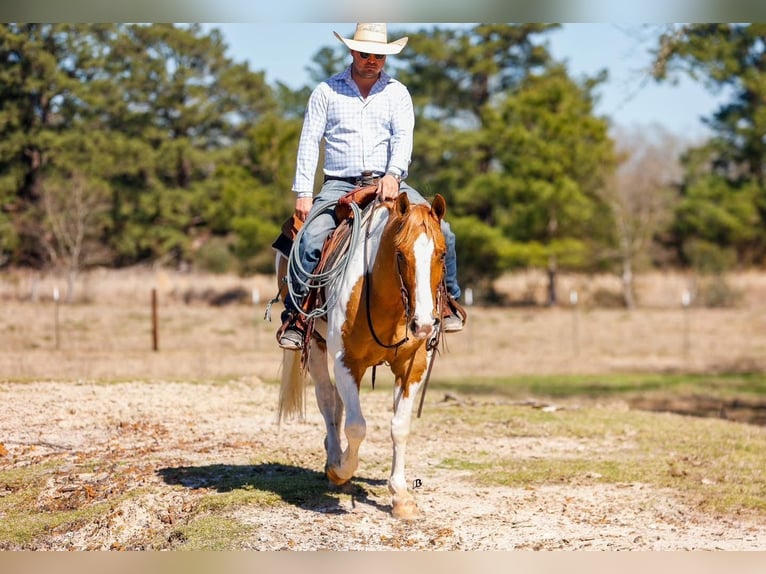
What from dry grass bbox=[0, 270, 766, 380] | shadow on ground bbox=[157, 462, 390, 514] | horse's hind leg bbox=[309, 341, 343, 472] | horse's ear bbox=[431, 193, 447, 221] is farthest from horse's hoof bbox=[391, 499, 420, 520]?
dry grass bbox=[0, 270, 766, 380]

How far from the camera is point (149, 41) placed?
29109 millimetres

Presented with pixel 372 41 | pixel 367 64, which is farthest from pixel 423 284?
pixel 372 41

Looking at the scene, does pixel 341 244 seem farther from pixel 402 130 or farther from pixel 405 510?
pixel 405 510

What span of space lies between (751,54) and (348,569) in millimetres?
26292

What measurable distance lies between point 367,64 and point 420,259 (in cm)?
173

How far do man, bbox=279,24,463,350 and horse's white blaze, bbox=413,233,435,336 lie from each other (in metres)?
1.05

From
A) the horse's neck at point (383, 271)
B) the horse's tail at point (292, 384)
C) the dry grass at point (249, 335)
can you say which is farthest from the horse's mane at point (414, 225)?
the dry grass at point (249, 335)

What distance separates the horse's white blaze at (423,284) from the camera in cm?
573

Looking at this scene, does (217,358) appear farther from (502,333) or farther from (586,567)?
(586,567)

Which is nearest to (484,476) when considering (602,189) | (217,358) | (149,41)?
(217,358)

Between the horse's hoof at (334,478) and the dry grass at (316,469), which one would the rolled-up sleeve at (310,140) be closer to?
the horse's hoof at (334,478)

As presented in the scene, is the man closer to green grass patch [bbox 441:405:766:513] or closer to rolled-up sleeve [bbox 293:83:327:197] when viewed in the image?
rolled-up sleeve [bbox 293:83:327:197]

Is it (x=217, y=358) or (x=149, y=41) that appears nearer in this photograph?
(x=217, y=358)

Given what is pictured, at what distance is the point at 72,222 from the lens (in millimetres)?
27688
